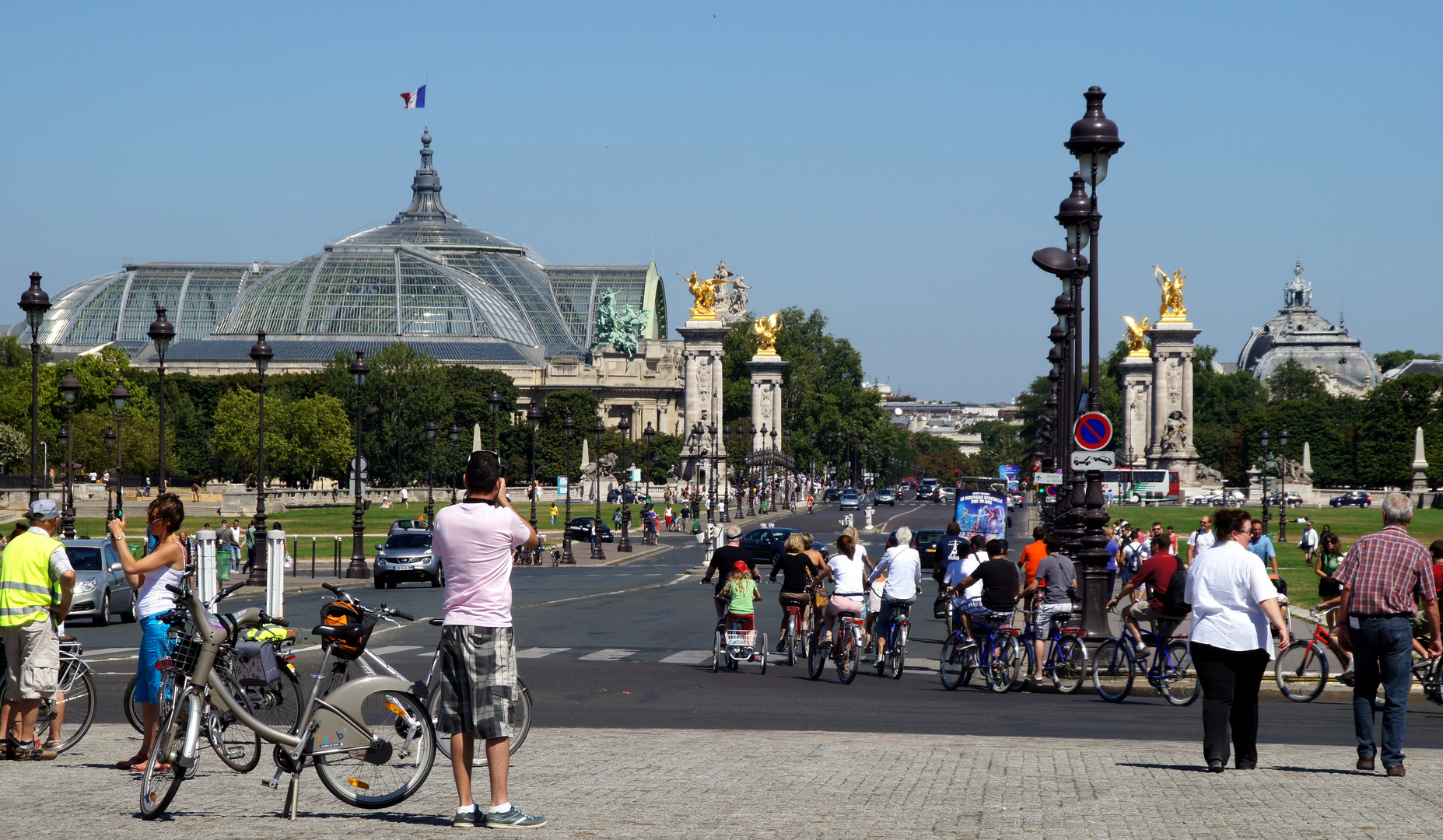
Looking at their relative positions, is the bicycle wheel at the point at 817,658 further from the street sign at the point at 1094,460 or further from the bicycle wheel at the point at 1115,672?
the street sign at the point at 1094,460

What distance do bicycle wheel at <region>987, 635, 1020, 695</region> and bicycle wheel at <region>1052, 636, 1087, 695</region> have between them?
43cm

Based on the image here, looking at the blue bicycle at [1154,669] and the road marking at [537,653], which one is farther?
the road marking at [537,653]

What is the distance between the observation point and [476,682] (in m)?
Answer: 8.67

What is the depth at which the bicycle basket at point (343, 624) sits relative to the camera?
9.09 m

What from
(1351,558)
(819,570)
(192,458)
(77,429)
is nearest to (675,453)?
(192,458)

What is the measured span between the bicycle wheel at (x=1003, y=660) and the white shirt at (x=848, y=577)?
177cm

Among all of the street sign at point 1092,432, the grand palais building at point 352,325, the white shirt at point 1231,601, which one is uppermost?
the grand palais building at point 352,325

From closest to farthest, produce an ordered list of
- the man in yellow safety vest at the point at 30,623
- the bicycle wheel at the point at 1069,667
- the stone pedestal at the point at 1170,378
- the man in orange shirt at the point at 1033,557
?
1. the man in yellow safety vest at the point at 30,623
2. the bicycle wheel at the point at 1069,667
3. the man in orange shirt at the point at 1033,557
4. the stone pedestal at the point at 1170,378

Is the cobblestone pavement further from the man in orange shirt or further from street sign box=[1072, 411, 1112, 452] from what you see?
the man in orange shirt

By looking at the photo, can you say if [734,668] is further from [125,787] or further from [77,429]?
[77,429]

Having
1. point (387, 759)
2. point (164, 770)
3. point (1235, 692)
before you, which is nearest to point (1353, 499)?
point (1235, 692)

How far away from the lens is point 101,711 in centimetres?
1520

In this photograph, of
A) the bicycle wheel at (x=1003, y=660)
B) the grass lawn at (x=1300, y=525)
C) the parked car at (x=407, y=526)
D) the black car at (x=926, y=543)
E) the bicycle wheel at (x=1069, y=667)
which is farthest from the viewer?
the black car at (x=926, y=543)

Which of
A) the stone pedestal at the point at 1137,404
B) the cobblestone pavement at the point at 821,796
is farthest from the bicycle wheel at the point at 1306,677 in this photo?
the stone pedestal at the point at 1137,404
